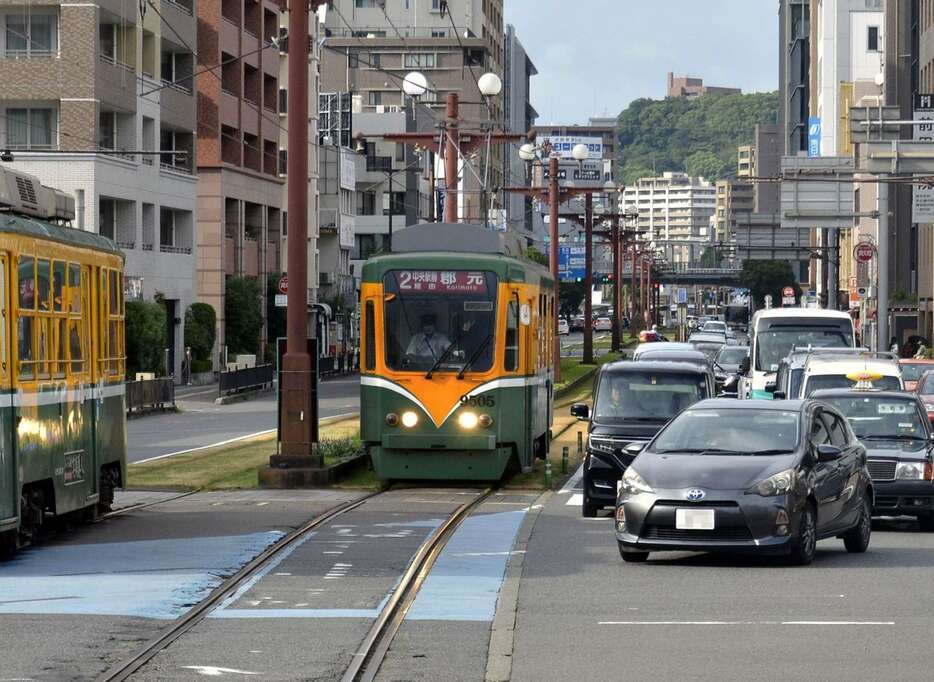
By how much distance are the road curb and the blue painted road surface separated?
2.30 meters

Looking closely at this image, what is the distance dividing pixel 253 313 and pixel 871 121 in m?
38.3

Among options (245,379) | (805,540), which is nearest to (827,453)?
(805,540)

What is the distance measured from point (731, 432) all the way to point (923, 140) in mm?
31014

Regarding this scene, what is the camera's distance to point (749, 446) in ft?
54.4

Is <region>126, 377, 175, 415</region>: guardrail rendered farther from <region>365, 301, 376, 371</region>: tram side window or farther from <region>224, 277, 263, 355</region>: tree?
<region>224, 277, 263, 355</region>: tree

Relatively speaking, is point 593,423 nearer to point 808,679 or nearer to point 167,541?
point 167,541

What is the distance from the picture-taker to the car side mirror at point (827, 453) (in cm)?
1648

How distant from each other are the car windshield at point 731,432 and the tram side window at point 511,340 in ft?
27.0

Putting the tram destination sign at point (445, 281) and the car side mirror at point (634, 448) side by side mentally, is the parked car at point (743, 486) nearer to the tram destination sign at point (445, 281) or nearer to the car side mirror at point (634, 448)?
the car side mirror at point (634, 448)

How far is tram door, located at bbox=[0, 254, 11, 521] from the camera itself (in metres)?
15.6

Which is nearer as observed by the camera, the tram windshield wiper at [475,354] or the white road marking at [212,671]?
the white road marking at [212,671]

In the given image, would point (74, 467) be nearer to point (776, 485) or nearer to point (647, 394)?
point (776, 485)

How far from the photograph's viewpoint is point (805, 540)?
16.1 m

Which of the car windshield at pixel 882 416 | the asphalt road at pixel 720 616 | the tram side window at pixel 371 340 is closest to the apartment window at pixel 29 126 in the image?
the tram side window at pixel 371 340
